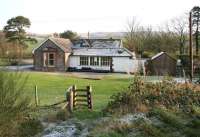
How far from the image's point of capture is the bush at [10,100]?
45.2ft

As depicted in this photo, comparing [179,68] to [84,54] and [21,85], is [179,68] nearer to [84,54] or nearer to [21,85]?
[84,54]

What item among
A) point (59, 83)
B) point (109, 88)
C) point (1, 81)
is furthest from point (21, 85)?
point (59, 83)

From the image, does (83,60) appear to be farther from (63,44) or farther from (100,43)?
(100,43)

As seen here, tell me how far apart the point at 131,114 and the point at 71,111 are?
9.88ft

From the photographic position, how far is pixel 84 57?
2467 inches

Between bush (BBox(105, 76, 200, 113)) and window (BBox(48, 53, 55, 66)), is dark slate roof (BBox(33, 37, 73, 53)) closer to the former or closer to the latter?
window (BBox(48, 53, 55, 66))

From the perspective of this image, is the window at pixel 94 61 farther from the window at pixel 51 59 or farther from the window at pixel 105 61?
the window at pixel 51 59

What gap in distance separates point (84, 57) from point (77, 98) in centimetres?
3991

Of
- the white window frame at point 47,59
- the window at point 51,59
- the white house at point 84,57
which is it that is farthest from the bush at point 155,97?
the window at point 51,59

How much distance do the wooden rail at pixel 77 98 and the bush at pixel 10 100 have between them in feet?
17.0

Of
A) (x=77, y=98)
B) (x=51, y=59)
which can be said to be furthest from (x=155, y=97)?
(x=51, y=59)

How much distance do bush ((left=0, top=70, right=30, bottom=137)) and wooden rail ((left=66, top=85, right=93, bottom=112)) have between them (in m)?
5.18

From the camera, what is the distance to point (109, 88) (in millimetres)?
38562

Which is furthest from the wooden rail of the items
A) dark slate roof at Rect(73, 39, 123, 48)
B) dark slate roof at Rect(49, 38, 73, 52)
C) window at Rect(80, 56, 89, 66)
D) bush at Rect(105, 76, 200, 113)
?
dark slate roof at Rect(73, 39, 123, 48)
